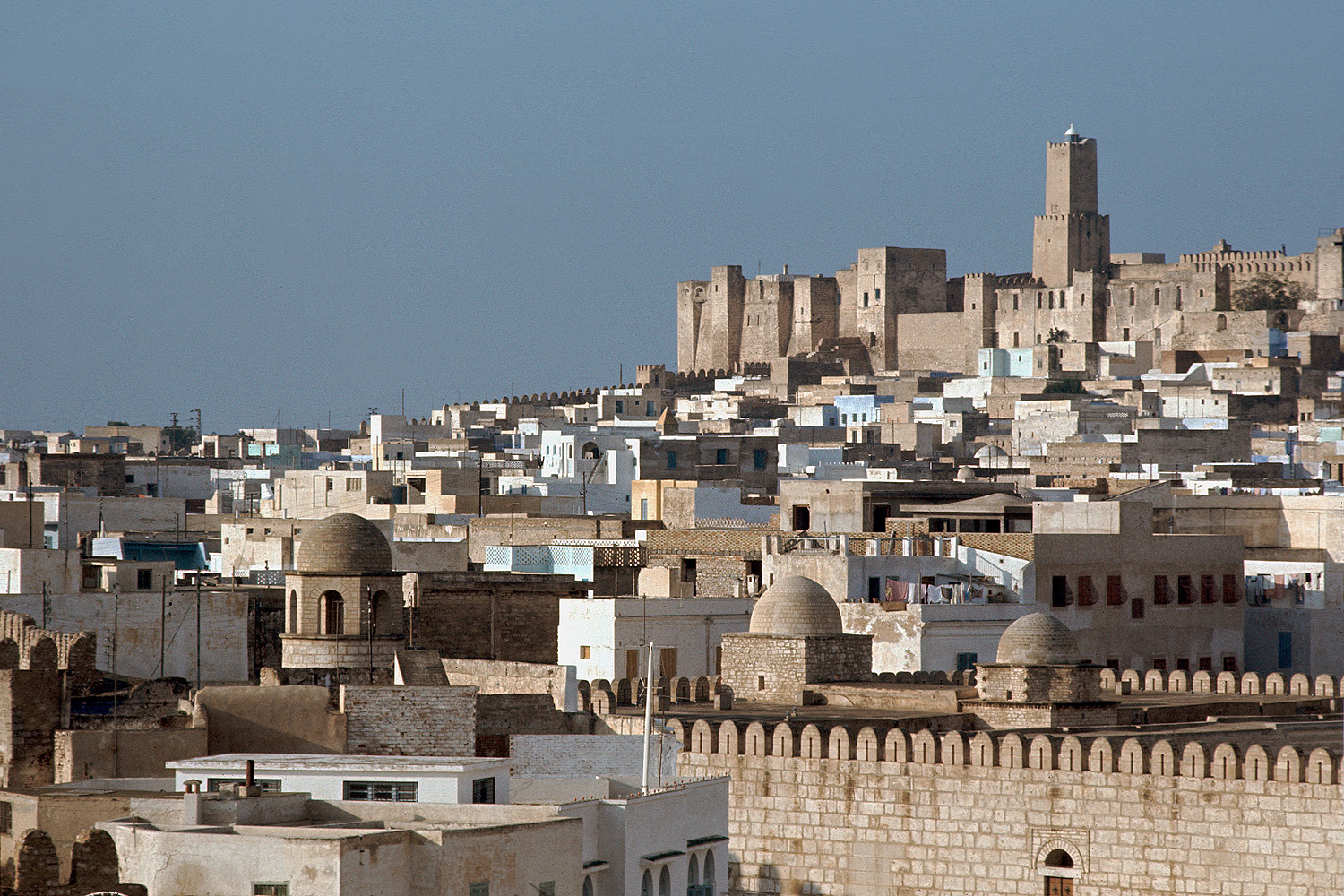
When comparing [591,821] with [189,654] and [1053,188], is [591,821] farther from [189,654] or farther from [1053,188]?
[1053,188]

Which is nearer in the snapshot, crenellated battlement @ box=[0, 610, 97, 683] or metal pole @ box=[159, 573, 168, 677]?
crenellated battlement @ box=[0, 610, 97, 683]

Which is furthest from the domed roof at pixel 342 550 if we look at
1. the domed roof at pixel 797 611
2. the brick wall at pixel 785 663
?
the domed roof at pixel 797 611

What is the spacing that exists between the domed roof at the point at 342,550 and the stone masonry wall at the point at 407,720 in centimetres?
438

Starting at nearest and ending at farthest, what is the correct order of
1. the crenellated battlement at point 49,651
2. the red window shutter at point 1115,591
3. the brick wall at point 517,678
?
the crenellated battlement at point 49,651, the brick wall at point 517,678, the red window shutter at point 1115,591

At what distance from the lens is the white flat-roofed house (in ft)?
53.3

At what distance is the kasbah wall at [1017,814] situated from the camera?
67.7 feet

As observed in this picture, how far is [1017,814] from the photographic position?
22016 mm

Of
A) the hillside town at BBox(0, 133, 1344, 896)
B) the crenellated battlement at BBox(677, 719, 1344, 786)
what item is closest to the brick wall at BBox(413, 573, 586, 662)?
the hillside town at BBox(0, 133, 1344, 896)

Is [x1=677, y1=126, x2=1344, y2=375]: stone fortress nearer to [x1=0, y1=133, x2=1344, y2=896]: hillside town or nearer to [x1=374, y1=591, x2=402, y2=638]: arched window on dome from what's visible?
[x1=0, y1=133, x2=1344, y2=896]: hillside town

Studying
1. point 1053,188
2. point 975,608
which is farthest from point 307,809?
point 1053,188

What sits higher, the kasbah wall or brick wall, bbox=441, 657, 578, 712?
brick wall, bbox=441, 657, 578, 712

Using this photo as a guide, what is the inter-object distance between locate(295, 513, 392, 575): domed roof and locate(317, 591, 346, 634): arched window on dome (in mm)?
237

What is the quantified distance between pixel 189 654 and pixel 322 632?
2.45m

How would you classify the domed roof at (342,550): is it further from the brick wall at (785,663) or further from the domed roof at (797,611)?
the domed roof at (797,611)
